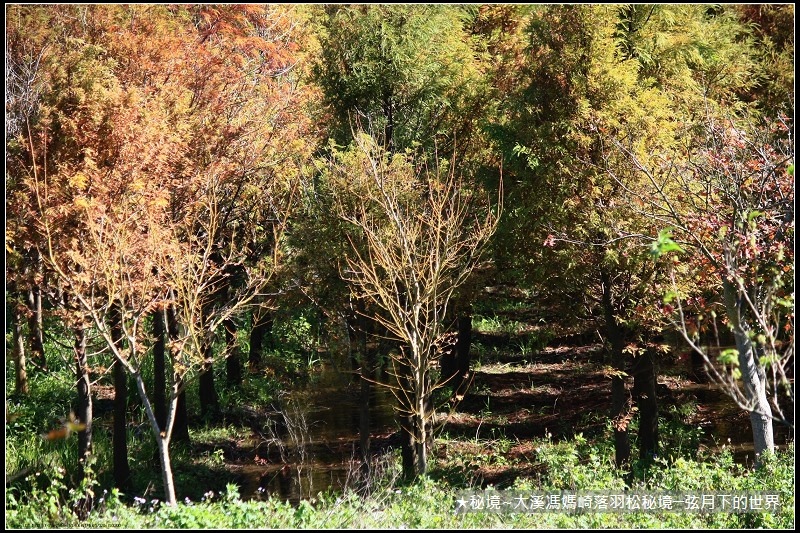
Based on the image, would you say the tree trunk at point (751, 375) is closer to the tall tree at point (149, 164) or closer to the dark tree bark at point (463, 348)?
the tall tree at point (149, 164)

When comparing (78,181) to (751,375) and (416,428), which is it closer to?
(416,428)

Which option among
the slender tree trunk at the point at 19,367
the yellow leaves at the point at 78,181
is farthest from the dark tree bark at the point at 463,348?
the yellow leaves at the point at 78,181

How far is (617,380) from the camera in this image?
10219mm

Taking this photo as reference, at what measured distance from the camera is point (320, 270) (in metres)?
10.0

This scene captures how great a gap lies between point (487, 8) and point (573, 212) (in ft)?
23.9

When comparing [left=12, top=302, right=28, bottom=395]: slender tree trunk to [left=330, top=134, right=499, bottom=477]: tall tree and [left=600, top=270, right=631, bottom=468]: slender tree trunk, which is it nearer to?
[left=330, top=134, right=499, bottom=477]: tall tree

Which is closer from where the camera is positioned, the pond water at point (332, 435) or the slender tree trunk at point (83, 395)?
the slender tree trunk at point (83, 395)

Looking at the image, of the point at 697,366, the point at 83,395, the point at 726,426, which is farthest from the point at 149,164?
the point at 697,366

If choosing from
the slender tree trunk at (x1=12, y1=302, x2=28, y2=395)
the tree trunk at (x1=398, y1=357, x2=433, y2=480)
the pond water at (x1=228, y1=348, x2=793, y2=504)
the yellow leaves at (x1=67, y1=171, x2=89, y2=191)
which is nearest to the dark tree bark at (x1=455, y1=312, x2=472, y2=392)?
the pond water at (x1=228, y1=348, x2=793, y2=504)

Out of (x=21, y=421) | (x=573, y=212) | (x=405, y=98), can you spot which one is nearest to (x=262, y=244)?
(x=405, y=98)

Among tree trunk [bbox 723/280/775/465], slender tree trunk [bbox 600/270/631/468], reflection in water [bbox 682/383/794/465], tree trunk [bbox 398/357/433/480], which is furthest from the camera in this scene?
reflection in water [bbox 682/383/794/465]

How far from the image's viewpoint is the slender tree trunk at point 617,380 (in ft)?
31.9

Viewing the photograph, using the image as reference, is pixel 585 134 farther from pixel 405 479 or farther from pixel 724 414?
pixel 724 414

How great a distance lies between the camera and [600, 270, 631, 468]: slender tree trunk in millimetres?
9711
